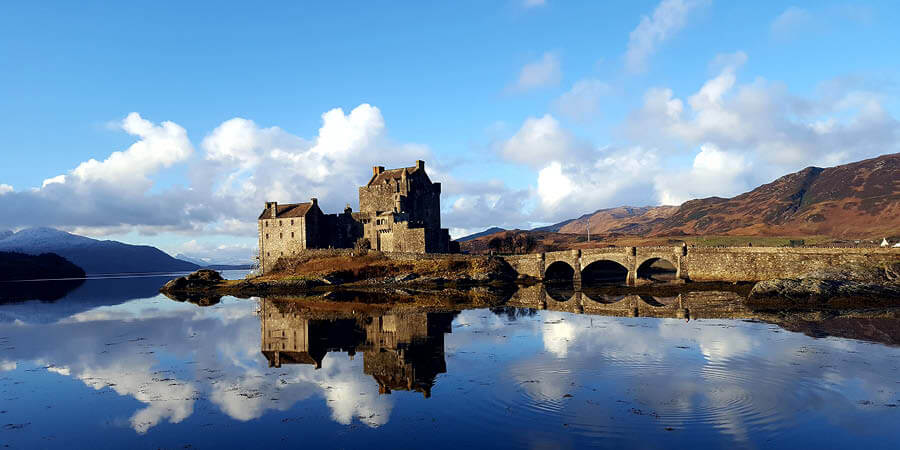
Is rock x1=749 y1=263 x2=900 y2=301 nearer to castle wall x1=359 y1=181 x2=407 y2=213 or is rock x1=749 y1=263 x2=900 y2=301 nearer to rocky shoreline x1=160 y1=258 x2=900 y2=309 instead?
rocky shoreline x1=160 y1=258 x2=900 y2=309

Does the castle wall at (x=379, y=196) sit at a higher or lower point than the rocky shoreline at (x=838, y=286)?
higher

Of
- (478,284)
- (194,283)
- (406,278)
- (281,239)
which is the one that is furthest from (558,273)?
(194,283)

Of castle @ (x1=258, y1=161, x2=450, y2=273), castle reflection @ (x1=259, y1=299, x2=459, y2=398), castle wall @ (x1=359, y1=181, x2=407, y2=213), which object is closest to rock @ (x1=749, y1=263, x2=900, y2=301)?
castle reflection @ (x1=259, y1=299, x2=459, y2=398)

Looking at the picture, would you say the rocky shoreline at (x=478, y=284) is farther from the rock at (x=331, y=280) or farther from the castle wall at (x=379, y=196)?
the castle wall at (x=379, y=196)

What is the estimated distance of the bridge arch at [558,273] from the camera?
3884 inches

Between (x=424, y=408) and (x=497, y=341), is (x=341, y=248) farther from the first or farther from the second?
(x=424, y=408)

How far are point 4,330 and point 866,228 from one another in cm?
Result: 22448

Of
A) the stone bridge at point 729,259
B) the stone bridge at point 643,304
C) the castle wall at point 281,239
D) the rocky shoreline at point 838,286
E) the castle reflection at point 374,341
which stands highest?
the castle wall at point 281,239

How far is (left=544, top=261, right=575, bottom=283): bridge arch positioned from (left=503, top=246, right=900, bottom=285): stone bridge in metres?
2.85

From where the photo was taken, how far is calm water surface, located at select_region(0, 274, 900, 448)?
62.5 ft

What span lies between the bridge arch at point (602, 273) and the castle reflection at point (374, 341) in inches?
1928

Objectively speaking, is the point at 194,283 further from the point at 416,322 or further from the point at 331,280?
the point at 416,322

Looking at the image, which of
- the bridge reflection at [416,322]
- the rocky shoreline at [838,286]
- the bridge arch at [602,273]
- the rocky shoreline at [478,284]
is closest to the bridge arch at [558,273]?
the bridge arch at [602,273]

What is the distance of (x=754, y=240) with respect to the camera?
152500 millimetres
